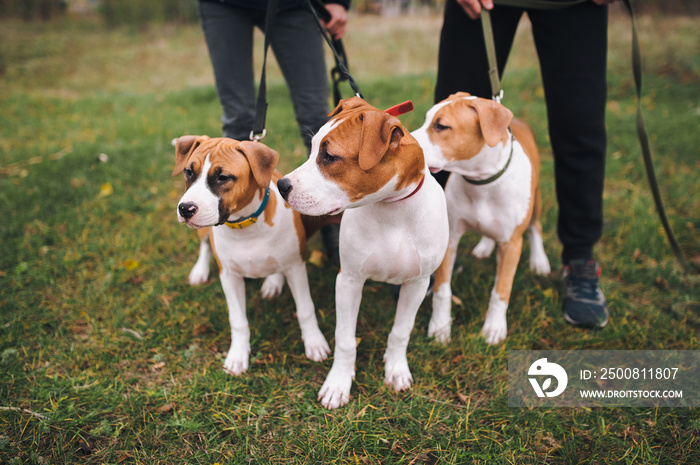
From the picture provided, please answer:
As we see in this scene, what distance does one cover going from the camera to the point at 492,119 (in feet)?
7.71

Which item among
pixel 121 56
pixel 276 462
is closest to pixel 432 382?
pixel 276 462

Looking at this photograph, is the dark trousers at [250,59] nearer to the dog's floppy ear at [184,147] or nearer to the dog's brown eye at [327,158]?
the dog's floppy ear at [184,147]

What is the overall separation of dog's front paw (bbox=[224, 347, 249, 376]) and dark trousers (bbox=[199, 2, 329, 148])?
136cm

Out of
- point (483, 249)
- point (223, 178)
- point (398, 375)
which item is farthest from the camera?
point (483, 249)

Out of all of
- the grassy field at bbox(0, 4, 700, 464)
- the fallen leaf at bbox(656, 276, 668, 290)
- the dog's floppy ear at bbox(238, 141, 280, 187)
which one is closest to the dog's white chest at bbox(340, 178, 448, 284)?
the dog's floppy ear at bbox(238, 141, 280, 187)

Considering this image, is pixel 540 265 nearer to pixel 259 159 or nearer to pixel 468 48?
pixel 468 48

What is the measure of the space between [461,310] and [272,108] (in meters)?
5.03

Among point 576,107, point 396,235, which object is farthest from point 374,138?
point 576,107

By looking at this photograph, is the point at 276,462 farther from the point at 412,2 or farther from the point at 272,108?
the point at 412,2

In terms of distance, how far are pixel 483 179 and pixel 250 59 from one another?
1804mm

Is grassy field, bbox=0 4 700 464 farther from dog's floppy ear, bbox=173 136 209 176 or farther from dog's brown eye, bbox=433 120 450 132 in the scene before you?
dog's brown eye, bbox=433 120 450 132

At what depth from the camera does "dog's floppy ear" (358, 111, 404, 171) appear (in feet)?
5.75

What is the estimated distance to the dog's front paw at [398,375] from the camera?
250 centimetres

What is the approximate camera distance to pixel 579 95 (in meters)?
2.79
